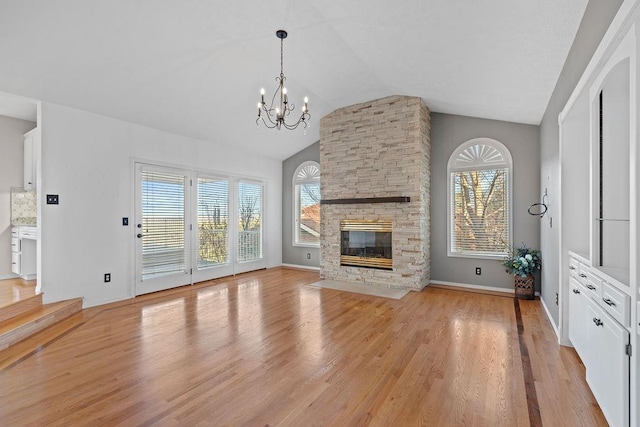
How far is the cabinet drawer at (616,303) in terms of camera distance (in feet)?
5.43

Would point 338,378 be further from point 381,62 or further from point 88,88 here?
point 88,88

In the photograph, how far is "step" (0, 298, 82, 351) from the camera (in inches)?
127

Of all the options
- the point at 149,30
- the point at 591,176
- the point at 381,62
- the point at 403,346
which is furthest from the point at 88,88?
the point at 591,176

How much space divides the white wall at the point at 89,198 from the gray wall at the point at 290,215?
116 inches

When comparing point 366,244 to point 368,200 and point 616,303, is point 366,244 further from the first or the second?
point 616,303

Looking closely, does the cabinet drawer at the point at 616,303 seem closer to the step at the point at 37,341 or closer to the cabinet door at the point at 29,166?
the step at the point at 37,341

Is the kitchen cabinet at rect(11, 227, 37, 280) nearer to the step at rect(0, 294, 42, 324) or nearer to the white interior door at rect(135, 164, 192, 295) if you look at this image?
the step at rect(0, 294, 42, 324)

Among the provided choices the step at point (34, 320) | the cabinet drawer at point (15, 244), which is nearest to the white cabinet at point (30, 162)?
the cabinet drawer at point (15, 244)

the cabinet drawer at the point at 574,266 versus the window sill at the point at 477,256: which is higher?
the cabinet drawer at the point at 574,266

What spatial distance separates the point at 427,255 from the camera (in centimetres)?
571

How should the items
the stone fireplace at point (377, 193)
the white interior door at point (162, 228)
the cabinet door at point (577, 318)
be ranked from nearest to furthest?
1. the cabinet door at point (577, 318)
2. the white interior door at point (162, 228)
3. the stone fireplace at point (377, 193)

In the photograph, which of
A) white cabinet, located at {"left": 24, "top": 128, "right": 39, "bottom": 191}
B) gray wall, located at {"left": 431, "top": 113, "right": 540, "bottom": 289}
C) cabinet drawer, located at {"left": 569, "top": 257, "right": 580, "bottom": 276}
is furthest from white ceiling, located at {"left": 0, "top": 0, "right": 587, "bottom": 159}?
cabinet drawer, located at {"left": 569, "top": 257, "right": 580, "bottom": 276}

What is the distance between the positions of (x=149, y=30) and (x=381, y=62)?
271 cm

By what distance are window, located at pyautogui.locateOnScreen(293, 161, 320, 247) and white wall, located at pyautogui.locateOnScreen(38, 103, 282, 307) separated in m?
3.04
